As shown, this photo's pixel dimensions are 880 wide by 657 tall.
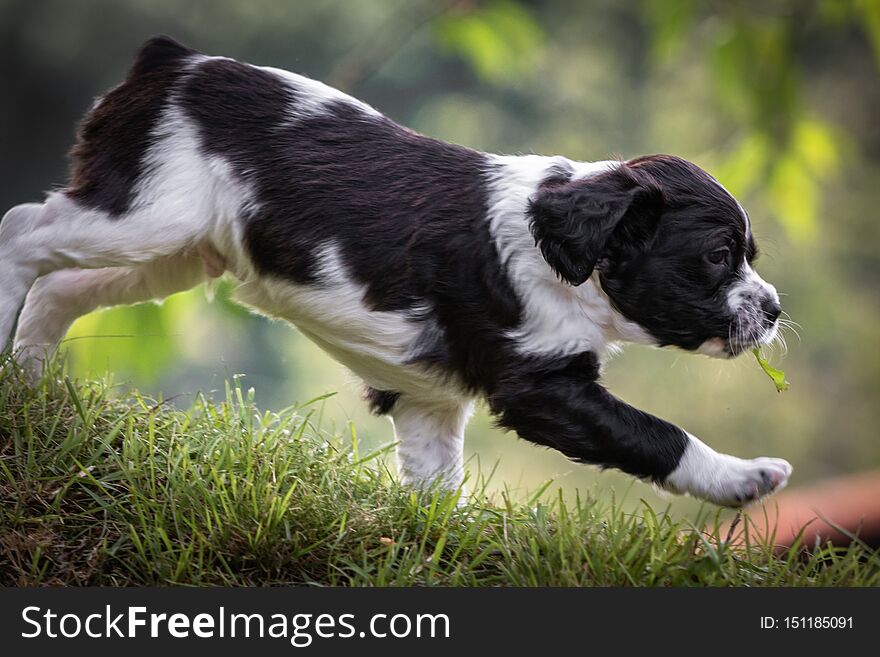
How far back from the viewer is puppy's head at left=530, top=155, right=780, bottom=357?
392 cm

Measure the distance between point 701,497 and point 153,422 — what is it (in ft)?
6.23

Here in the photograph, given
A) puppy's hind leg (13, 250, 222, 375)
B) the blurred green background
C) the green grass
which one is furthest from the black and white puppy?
the blurred green background

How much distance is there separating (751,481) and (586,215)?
100cm

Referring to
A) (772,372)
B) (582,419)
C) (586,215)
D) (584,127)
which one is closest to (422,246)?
(586,215)

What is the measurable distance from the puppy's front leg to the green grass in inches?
6.6

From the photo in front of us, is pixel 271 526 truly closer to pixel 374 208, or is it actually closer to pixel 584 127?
pixel 374 208

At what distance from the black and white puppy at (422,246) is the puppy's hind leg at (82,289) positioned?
0.11 metres

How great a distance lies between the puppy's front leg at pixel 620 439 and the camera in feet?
12.3

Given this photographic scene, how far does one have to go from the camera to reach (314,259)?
4141 millimetres

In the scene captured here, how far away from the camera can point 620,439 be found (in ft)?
12.5

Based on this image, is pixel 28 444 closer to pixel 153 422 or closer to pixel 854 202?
pixel 153 422

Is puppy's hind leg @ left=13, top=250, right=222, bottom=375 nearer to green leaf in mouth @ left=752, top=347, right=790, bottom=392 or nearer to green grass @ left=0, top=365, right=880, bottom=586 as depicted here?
green grass @ left=0, top=365, right=880, bottom=586

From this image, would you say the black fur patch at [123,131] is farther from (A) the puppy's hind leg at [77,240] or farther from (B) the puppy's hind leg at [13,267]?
(B) the puppy's hind leg at [13,267]

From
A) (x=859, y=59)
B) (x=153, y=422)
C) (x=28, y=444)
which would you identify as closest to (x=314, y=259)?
(x=153, y=422)
